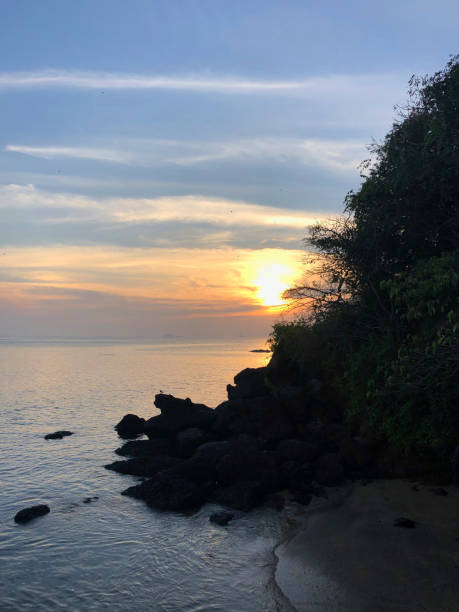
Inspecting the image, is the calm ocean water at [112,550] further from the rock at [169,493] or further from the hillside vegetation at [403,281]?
the hillside vegetation at [403,281]

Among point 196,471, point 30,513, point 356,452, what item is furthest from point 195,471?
point 356,452

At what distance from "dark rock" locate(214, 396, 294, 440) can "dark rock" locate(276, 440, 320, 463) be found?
2765 millimetres

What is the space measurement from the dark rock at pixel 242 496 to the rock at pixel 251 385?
14.4m

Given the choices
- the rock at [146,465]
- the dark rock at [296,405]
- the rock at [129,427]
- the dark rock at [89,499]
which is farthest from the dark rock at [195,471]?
the rock at [129,427]

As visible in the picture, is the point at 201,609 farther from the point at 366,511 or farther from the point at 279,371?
the point at 279,371

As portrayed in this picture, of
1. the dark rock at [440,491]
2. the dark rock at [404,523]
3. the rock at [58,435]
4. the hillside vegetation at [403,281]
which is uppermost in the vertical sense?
the hillside vegetation at [403,281]

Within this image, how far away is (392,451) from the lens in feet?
75.3

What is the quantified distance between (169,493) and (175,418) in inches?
432

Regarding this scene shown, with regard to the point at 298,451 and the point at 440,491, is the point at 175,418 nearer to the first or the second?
the point at 298,451

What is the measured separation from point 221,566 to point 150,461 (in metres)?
12.3

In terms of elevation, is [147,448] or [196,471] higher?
[196,471]

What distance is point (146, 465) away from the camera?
27172 millimetres

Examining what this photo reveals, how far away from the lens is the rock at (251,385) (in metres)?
36.2

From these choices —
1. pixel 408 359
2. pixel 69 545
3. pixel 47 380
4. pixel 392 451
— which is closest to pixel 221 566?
pixel 69 545
